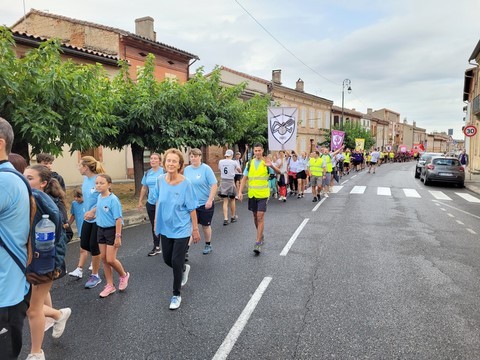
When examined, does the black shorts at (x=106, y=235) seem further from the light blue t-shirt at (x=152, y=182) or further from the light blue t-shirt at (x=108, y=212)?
the light blue t-shirt at (x=152, y=182)

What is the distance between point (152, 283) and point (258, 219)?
87.2 inches

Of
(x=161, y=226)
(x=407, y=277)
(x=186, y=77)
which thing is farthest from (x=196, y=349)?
(x=186, y=77)

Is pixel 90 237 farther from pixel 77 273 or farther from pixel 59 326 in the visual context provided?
pixel 59 326

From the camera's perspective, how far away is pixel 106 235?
14.1 ft

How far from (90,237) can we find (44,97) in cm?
377

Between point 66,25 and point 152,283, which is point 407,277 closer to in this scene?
point 152,283

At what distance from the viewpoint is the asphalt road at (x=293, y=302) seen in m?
3.19

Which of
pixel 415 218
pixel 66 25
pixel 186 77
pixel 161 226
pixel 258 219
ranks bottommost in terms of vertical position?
pixel 415 218

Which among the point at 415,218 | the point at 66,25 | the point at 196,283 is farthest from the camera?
the point at 66,25

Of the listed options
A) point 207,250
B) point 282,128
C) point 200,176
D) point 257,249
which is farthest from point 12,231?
point 282,128

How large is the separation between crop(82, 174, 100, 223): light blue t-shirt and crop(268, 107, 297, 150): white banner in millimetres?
7761

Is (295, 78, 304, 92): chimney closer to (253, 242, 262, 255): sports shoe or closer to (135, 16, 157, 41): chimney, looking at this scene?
(135, 16, 157, 41): chimney

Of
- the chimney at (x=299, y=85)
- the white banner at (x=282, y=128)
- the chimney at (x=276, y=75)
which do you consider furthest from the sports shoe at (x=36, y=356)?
the chimney at (x=299, y=85)

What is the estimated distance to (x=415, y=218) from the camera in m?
9.37
